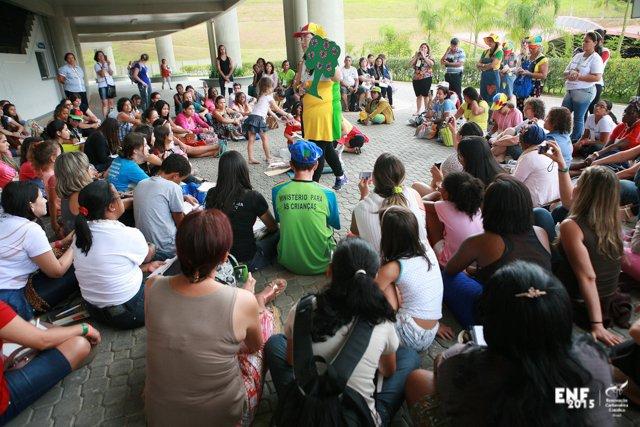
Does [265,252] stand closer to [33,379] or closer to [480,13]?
[33,379]

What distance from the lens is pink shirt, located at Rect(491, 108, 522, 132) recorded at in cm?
623

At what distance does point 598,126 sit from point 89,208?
21.3ft

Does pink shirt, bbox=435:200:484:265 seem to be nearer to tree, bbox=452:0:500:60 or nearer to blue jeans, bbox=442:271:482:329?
blue jeans, bbox=442:271:482:329

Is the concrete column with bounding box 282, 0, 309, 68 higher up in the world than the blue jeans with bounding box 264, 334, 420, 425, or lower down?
higher up

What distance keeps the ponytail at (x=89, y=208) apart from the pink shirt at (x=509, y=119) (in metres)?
5.63

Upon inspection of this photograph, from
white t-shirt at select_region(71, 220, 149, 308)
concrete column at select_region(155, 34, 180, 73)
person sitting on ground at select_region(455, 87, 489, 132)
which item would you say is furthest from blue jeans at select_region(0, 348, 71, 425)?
concrete column at select_region(155, 34, 180, 73)

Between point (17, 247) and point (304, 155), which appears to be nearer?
point (17, 247)

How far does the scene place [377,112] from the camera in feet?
32.6

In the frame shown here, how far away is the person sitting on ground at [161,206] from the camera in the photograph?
137 inches

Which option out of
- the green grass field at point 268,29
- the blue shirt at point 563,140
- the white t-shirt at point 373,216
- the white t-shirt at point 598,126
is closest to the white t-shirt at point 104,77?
the white t-shirt at point 373,216

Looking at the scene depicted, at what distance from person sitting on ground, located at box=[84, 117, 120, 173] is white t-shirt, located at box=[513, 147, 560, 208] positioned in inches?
188

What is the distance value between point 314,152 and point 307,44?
2305mm

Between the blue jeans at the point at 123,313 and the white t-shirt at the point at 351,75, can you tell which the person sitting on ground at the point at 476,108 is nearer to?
the white t-shirt at the point at 351,75

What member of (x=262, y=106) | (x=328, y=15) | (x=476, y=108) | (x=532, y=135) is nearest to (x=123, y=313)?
(x=532, y=135)
